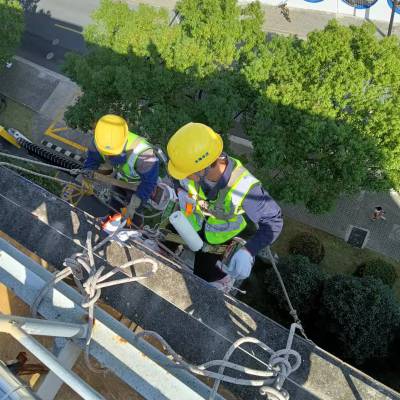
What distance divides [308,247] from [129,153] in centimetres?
852

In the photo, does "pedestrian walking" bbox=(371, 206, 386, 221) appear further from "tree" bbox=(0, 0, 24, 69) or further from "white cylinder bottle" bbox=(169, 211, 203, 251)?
"tree" bbox=(0, 0, 24, 69)

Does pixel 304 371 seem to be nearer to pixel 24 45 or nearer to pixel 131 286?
pixel 131 286

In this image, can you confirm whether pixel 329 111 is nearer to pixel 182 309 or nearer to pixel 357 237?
pixel 357 237

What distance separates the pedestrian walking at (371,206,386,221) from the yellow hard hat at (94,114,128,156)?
1064cm

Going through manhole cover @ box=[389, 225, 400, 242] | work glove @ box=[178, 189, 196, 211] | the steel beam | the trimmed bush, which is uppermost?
manhole cover @ box=[389, 225, 400, 242]

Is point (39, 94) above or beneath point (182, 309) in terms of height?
above

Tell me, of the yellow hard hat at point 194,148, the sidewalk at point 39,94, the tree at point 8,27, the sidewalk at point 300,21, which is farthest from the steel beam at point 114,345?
the sidewalk at point 300,21

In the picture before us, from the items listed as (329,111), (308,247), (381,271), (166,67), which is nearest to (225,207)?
(329,111)

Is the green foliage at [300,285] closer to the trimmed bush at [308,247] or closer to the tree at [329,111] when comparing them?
the trimmed bush at [308,247]

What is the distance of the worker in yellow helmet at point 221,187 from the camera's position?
5828 millimetres

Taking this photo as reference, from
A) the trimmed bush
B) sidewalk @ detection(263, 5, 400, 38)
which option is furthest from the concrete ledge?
sidewalk @ detection(263, 5, 400, 38)

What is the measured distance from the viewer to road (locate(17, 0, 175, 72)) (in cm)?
2181

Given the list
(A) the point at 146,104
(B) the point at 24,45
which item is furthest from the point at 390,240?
(B) the point at 24,45

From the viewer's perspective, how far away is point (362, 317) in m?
10.6
